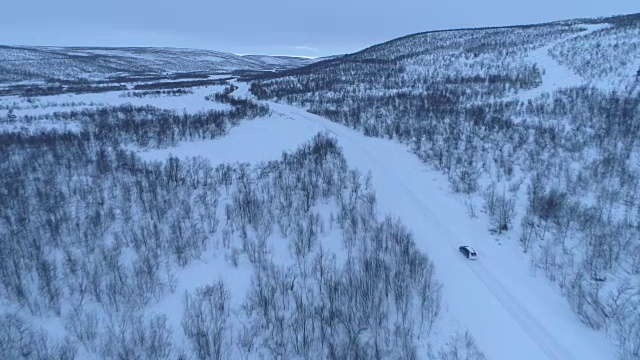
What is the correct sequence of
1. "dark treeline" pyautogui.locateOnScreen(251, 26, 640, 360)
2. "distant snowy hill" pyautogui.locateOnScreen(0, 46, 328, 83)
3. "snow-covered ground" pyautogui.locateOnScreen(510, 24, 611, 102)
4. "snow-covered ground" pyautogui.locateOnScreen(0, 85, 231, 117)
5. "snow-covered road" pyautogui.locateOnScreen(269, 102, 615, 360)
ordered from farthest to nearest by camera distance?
"distant snowy hill" pyautogui.locateOnScreen(0, 46, 328, 83) → "snow-covered ground" pyautogui.locateOnScreen(0, 85, 231, 117) → "snow-covered ground" pyautogui.locateOnScreen(510, 24, 611, 102) → "dark treeline" pyautogui.locateOnScreen(251, 26, 640, 360) → "snow-covered road" pyautogui.locateOnScreen(269, 102, 615, 360)

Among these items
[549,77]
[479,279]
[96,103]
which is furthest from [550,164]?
[96,103]

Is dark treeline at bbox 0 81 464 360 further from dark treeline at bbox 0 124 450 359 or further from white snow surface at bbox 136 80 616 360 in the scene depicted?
white snow surface at bbox 136 80 616 360

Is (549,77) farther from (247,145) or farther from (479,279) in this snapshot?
(479,279)

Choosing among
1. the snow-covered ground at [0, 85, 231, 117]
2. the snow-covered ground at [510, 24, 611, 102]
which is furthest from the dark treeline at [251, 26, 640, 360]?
the snow-covered ground at [0, 85, 231, 117]

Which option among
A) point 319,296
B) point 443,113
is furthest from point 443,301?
point 443,113

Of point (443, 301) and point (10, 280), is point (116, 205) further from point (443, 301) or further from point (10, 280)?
point (443, 301)

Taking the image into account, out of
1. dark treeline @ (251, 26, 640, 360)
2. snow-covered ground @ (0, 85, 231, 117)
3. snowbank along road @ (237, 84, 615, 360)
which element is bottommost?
snow-covered ground @ (0, 85, 231, 117)
